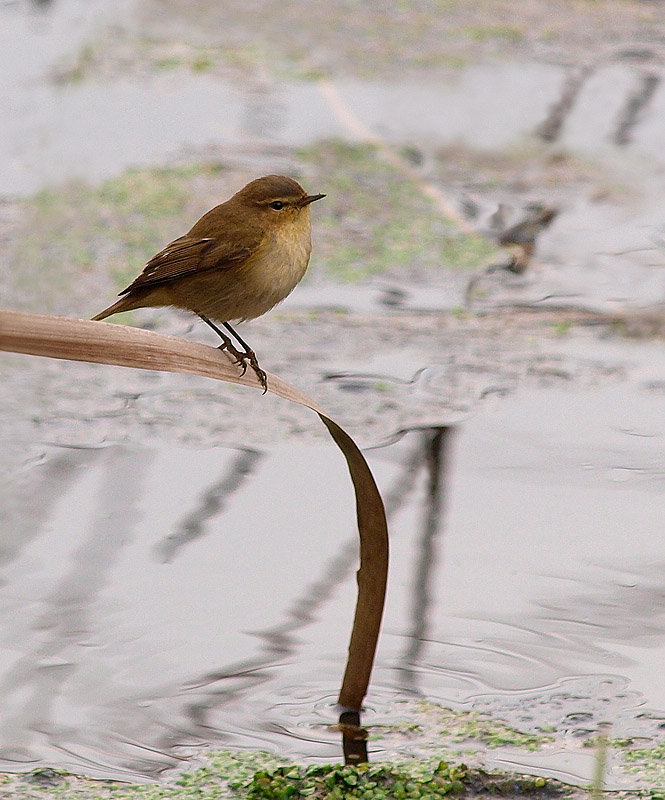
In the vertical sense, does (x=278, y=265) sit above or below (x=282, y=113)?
above

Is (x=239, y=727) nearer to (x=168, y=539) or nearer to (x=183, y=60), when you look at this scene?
(x=168, y=539)

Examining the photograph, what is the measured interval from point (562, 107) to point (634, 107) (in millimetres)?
441

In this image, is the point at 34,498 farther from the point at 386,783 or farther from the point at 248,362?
the point at 386,783

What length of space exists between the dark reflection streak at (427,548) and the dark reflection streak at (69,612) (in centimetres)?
80

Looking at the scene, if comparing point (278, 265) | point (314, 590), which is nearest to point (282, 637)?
point (314, 590)

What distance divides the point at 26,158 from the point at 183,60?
1915 mm

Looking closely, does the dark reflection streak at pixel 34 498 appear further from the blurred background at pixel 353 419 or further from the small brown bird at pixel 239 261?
the small brown bird at pixel 239 261

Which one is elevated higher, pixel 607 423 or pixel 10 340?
pixel 10 340

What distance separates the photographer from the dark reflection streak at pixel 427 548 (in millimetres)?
3857

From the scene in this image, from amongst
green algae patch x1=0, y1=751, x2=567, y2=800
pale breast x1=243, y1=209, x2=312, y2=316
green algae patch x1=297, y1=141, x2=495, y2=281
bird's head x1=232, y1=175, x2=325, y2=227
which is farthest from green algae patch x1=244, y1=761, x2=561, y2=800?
green algae patch x1=297, y1=141, x2=495, y2=281

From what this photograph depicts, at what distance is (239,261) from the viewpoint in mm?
3650

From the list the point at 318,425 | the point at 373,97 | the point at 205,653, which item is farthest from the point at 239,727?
the point at 373,97

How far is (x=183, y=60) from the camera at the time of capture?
31.9ft

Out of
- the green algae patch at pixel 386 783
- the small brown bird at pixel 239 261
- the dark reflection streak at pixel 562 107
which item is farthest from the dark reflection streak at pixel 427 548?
the dark reflection streak at pixel 562 107
